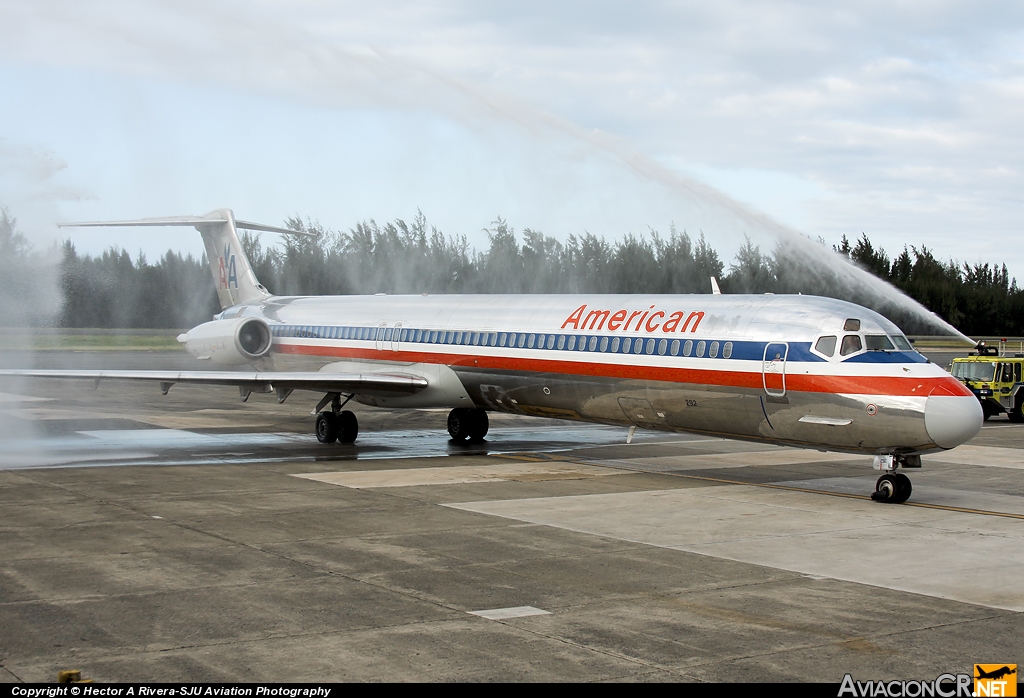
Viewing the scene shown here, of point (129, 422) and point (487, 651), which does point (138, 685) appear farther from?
point (129, 422)

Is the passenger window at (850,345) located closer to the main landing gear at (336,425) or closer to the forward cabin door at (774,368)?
the forward cabin door at (774,368)

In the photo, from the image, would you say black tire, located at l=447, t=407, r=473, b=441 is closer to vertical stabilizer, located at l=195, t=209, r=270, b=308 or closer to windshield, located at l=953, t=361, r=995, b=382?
vertical stabilizer, located at l=195, t=209, r=270, b=308

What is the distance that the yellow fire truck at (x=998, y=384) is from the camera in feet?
98.4

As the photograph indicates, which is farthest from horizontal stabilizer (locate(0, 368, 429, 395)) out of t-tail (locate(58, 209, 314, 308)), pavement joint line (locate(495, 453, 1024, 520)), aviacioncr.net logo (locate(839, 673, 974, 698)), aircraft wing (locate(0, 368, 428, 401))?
aviacioncr.net logo (locate(839, 673, 974, 698))

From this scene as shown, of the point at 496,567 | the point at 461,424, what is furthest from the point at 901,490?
the point at 461,424

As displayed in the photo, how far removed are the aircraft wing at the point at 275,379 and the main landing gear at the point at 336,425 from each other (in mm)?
880

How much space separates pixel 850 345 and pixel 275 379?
10871 millimetres

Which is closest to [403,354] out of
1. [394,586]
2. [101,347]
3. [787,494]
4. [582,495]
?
[582,495]

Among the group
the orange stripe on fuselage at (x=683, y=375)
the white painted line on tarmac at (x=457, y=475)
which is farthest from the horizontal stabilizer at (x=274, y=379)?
the white painted line on tarmac at (x=457, y=475)

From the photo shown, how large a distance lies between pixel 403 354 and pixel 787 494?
9303 millimetres

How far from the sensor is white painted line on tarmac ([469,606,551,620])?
8664mm

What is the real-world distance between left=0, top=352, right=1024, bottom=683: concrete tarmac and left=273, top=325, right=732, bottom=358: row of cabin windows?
222cm

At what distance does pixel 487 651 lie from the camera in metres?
7.66

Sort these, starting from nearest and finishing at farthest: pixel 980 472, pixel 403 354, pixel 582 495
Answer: pixel 582 495, pixel 980 472, pixel 403 354
